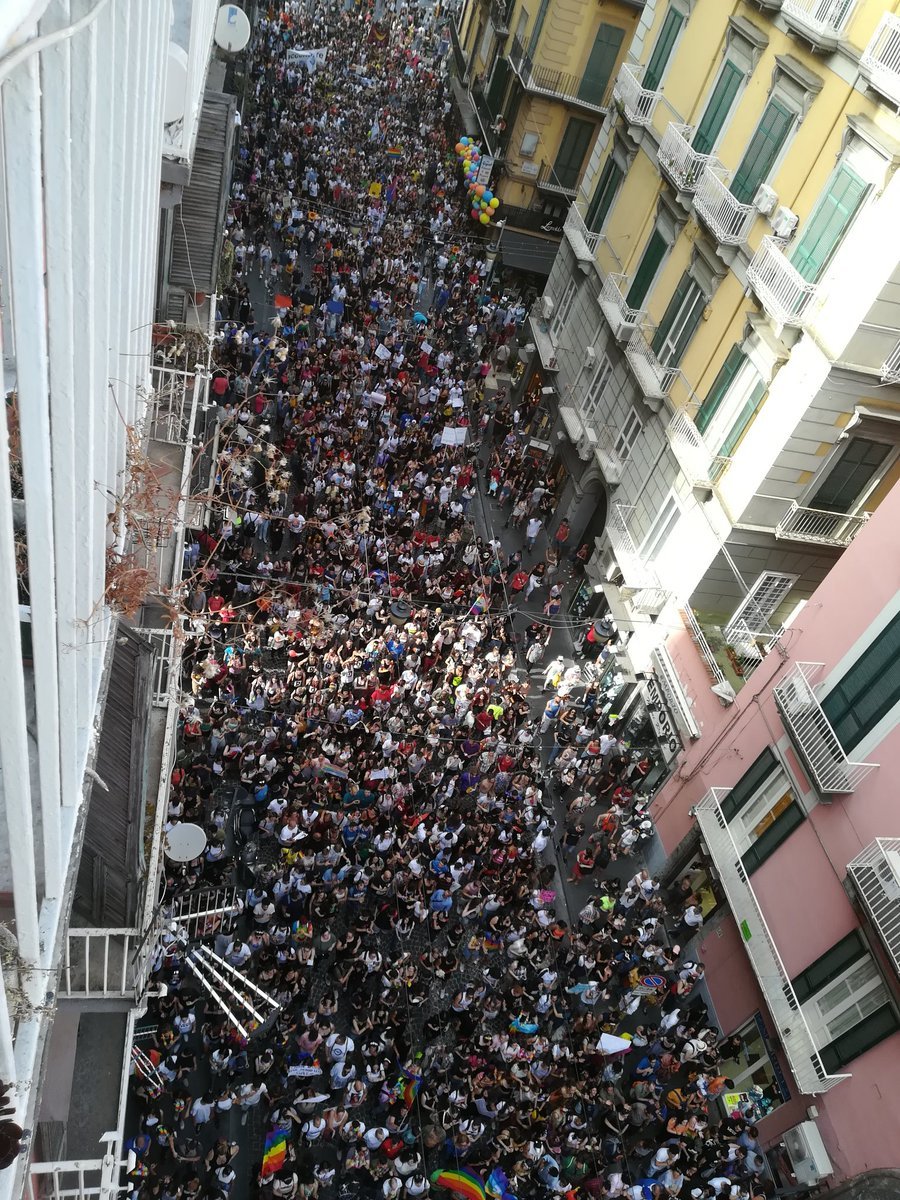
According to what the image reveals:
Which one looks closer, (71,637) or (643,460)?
(71,637)

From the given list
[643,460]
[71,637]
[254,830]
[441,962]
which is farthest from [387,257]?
[71,637]

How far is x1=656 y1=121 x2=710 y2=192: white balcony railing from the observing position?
23.9 meters

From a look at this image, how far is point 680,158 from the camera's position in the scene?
80.7 feet

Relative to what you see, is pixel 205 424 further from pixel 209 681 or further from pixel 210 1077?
pixel 210 1077

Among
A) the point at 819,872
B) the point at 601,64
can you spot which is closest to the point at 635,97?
the point at 601,64

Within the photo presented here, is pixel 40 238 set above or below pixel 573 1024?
above

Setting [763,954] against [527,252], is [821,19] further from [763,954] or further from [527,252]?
[527,252]

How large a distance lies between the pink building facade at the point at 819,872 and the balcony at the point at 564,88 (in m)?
28.0

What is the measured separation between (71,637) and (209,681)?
13.7 m

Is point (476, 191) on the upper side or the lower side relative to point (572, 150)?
lower

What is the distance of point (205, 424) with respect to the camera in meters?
20.8

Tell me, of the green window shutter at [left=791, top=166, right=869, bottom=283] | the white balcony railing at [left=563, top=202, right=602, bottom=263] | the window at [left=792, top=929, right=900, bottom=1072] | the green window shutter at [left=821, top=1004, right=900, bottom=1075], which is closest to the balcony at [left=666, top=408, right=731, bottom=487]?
the green window shutter at [left=791, top=166, right=869, bottom=283]

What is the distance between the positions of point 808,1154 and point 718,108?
73.9 feet

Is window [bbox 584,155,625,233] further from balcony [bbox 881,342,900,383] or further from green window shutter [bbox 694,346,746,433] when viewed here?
balcony [bbox 881,342,900,383]
